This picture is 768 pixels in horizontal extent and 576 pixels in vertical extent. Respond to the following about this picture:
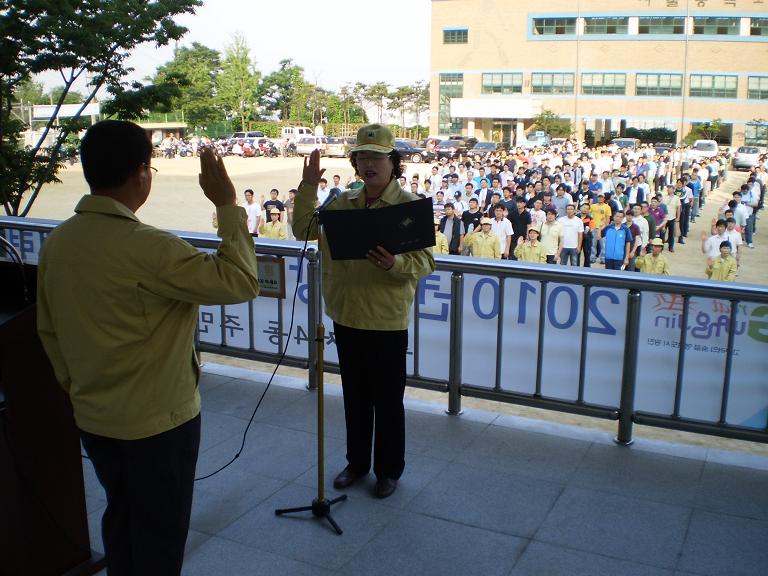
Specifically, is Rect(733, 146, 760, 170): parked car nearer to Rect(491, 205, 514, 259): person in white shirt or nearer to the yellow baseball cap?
Rect(491, 205, 514, 259): person in white shirt

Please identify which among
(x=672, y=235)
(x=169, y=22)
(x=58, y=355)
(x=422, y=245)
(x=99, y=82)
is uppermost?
(x=169, y=22)

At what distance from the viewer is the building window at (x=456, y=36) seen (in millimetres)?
76562

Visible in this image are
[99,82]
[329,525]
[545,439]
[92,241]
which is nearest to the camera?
[92,241]

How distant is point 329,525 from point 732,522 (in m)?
2.00

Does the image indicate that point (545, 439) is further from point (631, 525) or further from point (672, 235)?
point (672, 235)

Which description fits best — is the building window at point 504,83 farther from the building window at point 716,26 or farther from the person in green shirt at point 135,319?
the person in green shirt at point 135,319

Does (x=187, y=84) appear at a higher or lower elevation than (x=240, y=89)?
lower

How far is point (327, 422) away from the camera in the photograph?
198 inches

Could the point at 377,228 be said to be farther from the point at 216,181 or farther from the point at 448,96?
the point at 448,96

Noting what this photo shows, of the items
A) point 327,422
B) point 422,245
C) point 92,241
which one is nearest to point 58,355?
point 92,241

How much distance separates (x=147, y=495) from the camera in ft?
7.98

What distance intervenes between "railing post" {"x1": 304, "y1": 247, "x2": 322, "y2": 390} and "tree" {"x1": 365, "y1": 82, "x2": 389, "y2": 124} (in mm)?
75412

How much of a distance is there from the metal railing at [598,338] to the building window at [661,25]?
75.0 m

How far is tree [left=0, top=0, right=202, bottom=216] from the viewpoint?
31.0 ft
